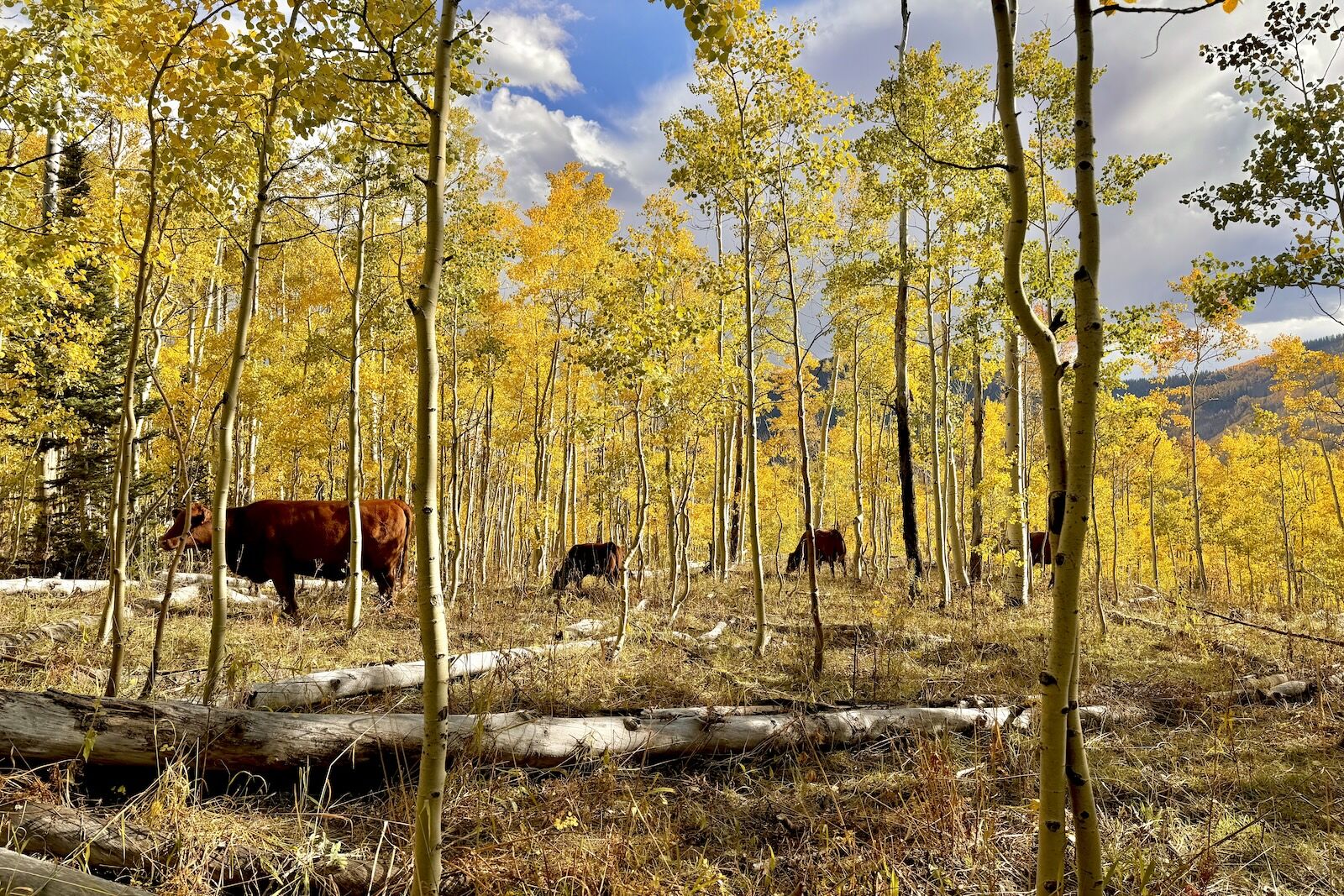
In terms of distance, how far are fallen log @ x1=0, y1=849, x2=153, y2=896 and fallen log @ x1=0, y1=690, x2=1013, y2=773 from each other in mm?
879

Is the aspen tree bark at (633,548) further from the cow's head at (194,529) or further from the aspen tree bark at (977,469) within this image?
the aspen tree bark at (977,469)

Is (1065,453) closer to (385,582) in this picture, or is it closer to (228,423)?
(228,423)

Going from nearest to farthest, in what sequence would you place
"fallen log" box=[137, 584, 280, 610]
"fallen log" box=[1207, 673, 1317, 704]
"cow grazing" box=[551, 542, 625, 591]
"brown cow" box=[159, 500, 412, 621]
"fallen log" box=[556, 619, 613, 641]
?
"fallen log" box=[1207, 673, 1317, 704] < "fallen log" box=[556, 619, 613, 641] < "fallen log" box=[137, 584, 280, 610] < "brown cow" box=[159, 500, 412, 621] < "cow grazing" box=[551, 542, 625, 591]

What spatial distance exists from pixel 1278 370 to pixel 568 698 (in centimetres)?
2531

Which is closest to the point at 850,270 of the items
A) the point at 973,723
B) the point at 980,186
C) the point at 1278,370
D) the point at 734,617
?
the point at 980,186

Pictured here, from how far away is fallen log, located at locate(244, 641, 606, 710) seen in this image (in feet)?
14.5

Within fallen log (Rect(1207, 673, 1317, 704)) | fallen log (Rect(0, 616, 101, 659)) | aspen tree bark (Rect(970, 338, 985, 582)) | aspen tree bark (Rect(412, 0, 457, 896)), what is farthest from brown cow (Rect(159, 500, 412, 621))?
aspen tree bark (Rect(970, 338, 985, 582))

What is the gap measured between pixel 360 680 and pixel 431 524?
3786mm

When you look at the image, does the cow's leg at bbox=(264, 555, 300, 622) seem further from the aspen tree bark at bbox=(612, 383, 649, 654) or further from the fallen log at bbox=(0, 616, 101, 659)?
the aspen tree bark at bbox=(612, 383, 649, 654)

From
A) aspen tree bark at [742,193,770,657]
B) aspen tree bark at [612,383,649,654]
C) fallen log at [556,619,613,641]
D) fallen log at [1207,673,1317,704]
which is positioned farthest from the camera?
fallen log at [556,619,613,641]

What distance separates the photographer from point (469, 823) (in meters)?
3.20

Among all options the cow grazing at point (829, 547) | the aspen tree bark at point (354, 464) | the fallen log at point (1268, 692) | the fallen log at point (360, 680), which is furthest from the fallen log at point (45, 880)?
the cow grazing at point (829, 547)

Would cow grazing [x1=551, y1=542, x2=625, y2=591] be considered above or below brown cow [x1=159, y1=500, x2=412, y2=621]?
below

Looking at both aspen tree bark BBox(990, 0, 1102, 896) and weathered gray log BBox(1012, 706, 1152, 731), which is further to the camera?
weathered gray log BBox(1012, 706, 1152, 731)
